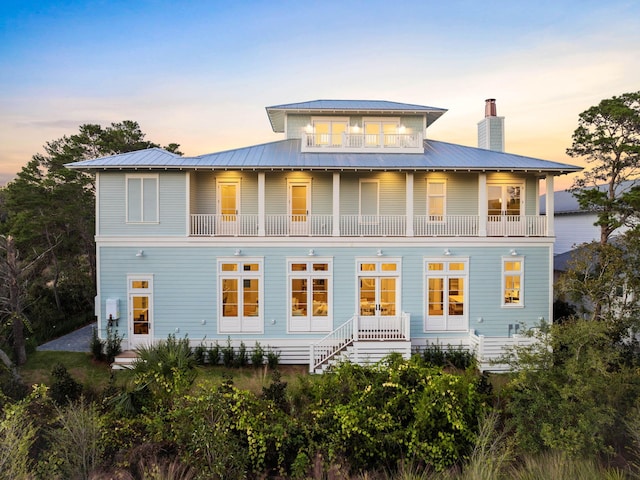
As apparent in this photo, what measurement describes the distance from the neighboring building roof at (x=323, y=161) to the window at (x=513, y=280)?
12.2 ft

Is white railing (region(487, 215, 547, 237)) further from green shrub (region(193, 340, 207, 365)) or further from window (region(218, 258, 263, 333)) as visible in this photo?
green shrub (region(193, 340, 207, 365))

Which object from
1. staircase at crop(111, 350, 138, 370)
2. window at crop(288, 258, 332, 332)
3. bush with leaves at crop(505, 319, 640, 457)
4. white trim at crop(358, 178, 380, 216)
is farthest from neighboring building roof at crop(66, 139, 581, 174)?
bush with leaves at crop(505, 319, 640, 457)

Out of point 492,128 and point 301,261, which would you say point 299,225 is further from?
point 492,128

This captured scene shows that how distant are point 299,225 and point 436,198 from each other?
6.13 meters

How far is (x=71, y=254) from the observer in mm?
22781

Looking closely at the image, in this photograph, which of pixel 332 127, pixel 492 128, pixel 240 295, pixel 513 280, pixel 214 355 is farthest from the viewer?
pixel 492 128

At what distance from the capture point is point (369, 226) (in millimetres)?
15609

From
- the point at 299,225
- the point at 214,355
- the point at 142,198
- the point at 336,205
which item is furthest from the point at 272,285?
the point at 142,198

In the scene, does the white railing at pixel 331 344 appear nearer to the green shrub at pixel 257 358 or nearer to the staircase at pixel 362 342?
the staircase at pixel 362 342

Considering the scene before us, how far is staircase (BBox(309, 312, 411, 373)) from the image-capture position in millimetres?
13031

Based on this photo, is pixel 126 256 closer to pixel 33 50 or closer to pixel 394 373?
pixel 394 373

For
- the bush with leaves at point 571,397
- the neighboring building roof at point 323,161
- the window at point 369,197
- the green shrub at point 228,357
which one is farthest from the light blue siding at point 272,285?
the bush with leaves at point 571,397

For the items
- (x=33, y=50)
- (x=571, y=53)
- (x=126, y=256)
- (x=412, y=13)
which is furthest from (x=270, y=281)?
(x=571, y=53)

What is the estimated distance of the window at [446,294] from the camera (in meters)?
14.7
